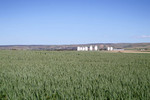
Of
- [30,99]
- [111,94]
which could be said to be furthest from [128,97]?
[30,99]

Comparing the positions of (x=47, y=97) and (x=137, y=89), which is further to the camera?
(x=137, y=89)

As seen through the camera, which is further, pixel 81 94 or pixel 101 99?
pixel 81 94

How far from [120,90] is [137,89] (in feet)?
2.24

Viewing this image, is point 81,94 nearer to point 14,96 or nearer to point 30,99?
point 30,99

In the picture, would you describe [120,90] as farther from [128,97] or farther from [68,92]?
[68,92]

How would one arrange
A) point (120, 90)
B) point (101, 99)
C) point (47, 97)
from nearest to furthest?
point (101, 99) → point (47, 97) → point (120, 90)

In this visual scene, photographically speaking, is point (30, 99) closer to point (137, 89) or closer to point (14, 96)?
point (14, 96)

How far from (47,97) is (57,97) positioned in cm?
29

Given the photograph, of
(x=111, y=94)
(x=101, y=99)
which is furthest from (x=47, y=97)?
(x=111, y=94)

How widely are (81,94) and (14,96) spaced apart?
78.2 inches

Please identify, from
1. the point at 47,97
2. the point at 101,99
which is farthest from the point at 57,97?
the point at 101,99

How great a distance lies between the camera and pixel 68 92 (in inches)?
220

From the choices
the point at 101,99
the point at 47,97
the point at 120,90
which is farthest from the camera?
the point at 120,90

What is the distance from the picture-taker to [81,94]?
5.57 meters
